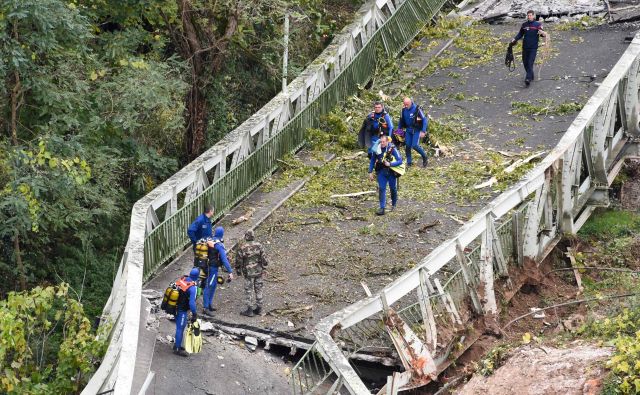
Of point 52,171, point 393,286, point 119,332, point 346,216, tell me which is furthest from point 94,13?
point 393,286

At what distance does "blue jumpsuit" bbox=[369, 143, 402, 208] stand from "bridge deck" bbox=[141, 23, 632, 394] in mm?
312

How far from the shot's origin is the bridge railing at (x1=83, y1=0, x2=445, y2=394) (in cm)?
1406

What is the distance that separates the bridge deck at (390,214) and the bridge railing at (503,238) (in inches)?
40.0

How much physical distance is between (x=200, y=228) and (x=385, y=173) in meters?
3.48

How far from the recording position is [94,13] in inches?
793

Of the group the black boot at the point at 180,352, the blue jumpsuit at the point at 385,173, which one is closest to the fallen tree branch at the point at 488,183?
the blue jumpsuit at the point at 385,173

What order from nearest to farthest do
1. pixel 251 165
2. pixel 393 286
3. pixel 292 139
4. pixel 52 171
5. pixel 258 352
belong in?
pixel 393 286 < pixel 258 352 < pixel 52 171 < pixel 251 165 < pixel 292 139

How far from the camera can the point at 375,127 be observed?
65.2 ft

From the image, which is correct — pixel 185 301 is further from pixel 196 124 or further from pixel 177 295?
pixel 196 124

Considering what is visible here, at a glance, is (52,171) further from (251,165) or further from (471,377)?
(471,377)

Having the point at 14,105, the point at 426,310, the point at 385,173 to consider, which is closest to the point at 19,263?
the point at 14,105

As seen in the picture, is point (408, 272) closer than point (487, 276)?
Yes

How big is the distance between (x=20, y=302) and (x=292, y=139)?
7033mm

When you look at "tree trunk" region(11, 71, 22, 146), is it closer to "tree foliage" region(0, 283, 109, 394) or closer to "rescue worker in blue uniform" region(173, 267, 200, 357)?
"tree foliage" region(0, 283, 109, 394)
